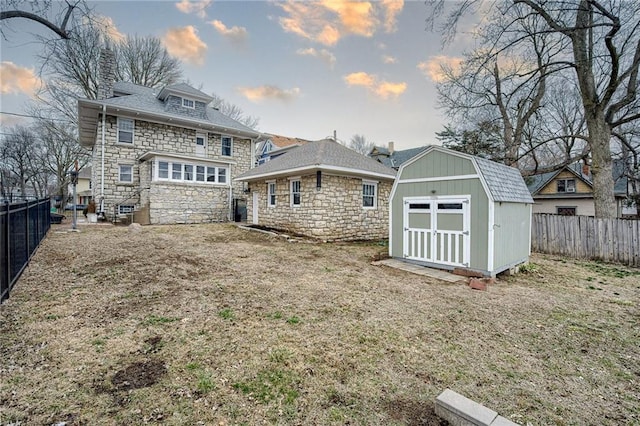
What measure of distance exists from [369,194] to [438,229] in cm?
538

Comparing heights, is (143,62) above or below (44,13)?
above

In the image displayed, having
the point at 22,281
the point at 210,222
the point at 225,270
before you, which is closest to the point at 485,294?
the point at 225,270

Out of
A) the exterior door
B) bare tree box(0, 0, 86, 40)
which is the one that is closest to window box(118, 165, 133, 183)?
the exterior door

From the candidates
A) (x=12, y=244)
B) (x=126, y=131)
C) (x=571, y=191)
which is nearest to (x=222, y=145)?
(x=126, y=131)

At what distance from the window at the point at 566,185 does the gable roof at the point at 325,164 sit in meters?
16.7

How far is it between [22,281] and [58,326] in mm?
2394

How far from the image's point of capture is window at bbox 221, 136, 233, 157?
18500 mm

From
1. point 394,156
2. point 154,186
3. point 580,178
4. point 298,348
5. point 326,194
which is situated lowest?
point 298,348

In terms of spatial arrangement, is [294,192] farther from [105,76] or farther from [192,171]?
[105,76]

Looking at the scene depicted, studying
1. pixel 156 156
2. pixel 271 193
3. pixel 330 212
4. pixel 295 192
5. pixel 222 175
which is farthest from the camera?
pixel 222 175

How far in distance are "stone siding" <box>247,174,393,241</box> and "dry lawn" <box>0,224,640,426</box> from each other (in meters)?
4.64

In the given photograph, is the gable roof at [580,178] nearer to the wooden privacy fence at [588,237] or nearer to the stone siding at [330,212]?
the wooden privacy fence at [588,237]

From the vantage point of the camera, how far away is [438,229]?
268 inches

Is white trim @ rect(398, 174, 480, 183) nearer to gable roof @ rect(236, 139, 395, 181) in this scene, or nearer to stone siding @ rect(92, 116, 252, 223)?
gable roof @ rect(236, 139, 395, 181)
